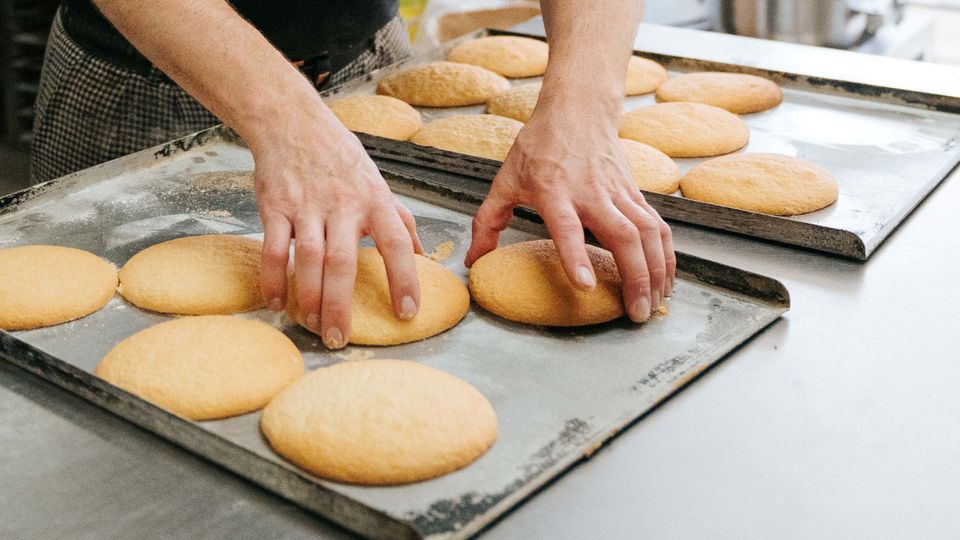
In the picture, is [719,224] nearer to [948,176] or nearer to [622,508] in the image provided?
[948,176]

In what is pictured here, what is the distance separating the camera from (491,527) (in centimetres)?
94

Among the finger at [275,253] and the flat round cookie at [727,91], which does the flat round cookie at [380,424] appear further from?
the flat round cookie at [727,91]

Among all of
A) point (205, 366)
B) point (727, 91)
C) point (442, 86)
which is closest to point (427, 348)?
point (205, 366)

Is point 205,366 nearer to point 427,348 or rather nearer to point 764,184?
point 427,348

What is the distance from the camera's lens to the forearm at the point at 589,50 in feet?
5.11

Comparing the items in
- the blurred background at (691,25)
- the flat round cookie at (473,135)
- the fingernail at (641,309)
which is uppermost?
the flat round cookie at (473,135)

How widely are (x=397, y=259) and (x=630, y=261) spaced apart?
0.32 m

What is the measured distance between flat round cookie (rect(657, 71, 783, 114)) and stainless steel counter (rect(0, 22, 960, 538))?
2.96 feet

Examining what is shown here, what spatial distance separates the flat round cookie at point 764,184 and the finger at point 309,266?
819 millimetres

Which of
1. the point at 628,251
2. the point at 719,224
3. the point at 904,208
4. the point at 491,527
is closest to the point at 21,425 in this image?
the point at 491,527

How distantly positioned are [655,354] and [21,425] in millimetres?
772

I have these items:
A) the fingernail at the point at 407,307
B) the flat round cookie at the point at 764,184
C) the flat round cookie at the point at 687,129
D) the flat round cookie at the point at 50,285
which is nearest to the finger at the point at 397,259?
the fingernail at the point at 407,307

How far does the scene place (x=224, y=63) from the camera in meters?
1.39

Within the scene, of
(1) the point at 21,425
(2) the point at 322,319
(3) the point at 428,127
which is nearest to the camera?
(1) the point at 21,425
